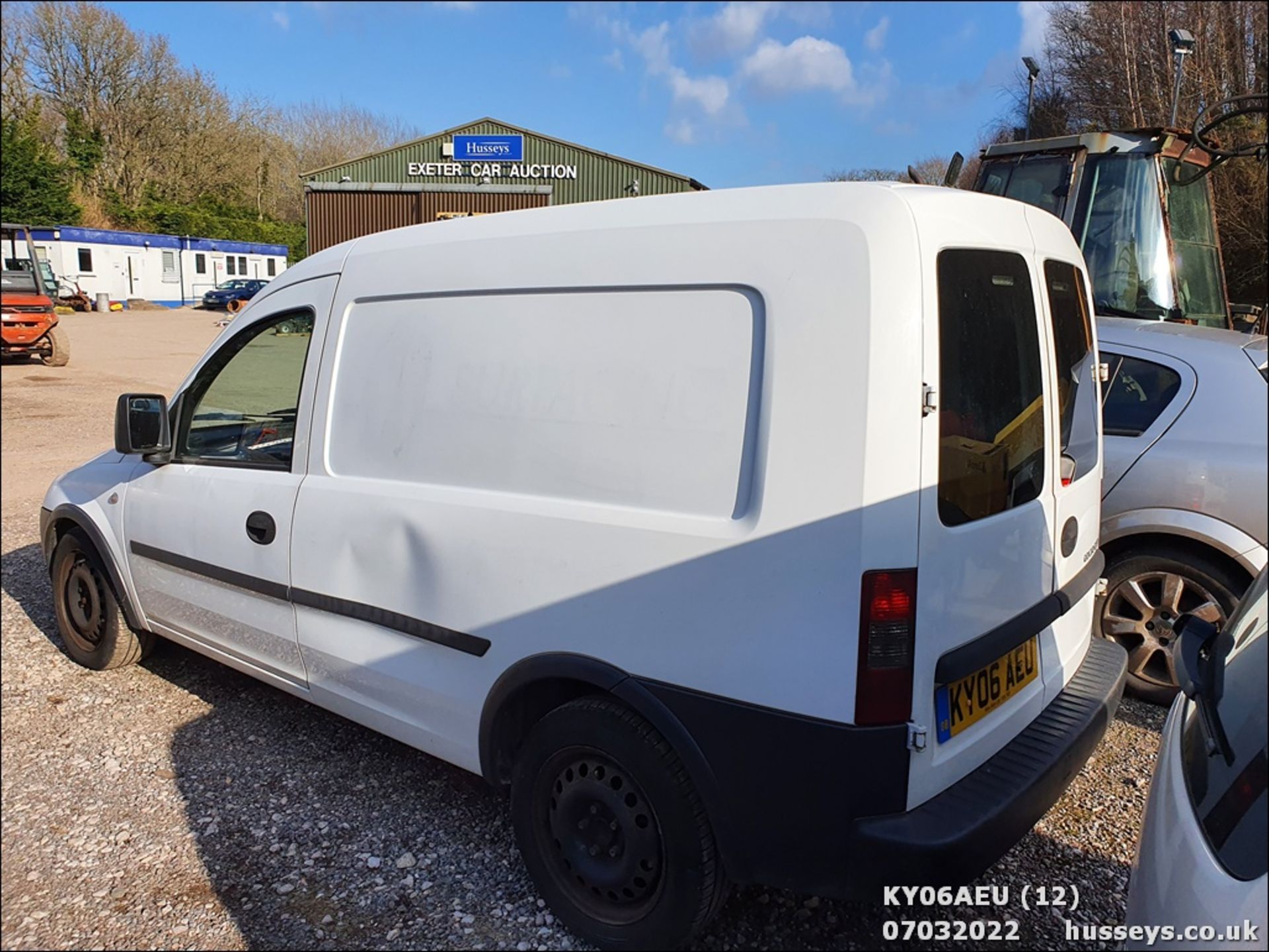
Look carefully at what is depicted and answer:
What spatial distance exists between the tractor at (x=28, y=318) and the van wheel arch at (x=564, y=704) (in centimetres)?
140

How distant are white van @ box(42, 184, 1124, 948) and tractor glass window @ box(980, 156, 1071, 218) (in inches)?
171

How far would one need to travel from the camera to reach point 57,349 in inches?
104

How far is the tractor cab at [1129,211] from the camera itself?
620 cm

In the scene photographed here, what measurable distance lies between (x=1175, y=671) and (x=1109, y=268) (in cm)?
536

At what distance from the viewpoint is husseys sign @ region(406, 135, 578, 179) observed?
31.3 meters

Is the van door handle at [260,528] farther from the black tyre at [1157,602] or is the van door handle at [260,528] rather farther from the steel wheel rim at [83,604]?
the black tyre at [1157,602]

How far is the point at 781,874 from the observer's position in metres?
2.02

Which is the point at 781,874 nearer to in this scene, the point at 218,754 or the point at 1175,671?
the point at 1175,671

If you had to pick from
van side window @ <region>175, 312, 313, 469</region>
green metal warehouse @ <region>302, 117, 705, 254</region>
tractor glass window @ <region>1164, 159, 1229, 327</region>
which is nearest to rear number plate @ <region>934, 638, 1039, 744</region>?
van side window @ <region>175, 312, 313, 469</region>

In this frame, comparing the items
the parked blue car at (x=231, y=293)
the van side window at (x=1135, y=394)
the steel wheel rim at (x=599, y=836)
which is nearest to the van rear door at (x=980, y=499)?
the steel wheel rim at (x=599, y=836)

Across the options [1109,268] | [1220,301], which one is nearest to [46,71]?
[1109,268]

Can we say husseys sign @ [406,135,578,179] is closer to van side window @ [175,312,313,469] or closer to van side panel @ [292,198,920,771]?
van side window @ [175,312,313,469]

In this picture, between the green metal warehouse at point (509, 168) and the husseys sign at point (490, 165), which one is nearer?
the green metal warehouse at point (509, 168)

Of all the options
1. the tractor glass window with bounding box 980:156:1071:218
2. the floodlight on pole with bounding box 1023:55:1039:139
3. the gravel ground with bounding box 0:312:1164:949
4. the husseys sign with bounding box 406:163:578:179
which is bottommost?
the gravel ground with bounding box 0:312:1164:949
